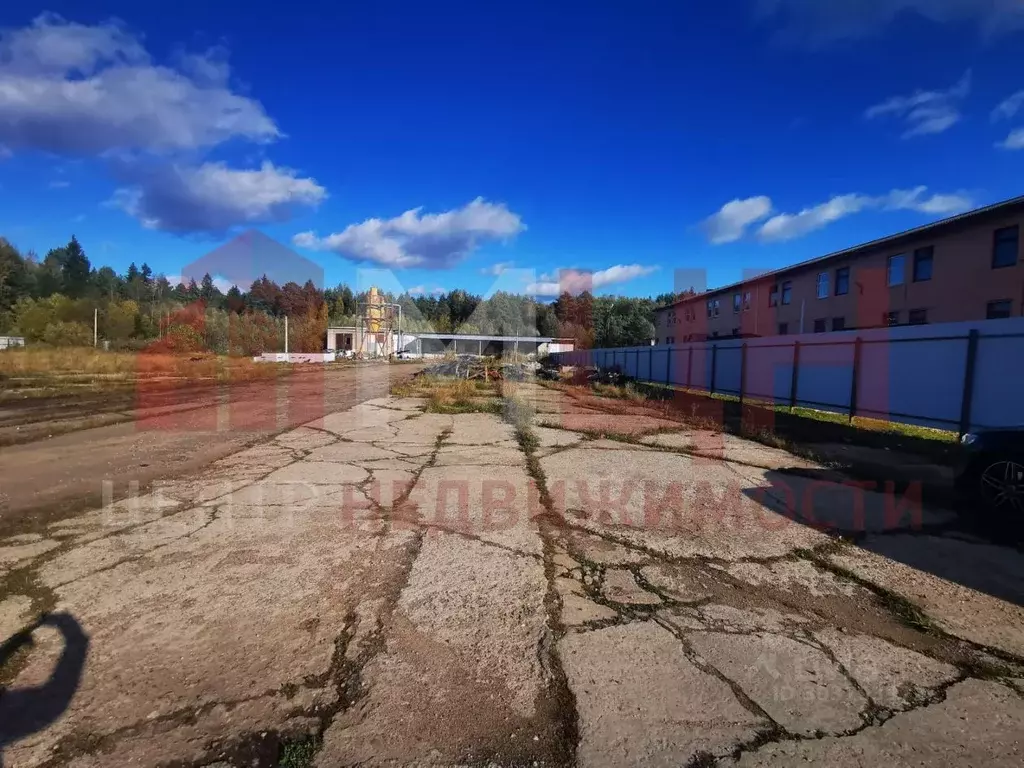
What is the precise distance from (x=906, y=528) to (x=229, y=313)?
83.3 metres

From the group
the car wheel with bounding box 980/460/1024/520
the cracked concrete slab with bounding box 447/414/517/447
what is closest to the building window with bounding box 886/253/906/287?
the cracked concrete slab with bounding box 447/414/517/447

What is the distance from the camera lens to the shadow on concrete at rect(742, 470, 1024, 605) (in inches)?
155

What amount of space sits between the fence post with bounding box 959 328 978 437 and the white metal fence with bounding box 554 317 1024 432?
0.05ft

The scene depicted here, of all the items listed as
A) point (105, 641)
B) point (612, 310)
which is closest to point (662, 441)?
point (105, 641)

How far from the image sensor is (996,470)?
5.14 metres

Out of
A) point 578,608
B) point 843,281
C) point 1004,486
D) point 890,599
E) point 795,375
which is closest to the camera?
point 578,608

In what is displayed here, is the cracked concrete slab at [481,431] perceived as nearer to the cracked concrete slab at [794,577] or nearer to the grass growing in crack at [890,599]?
the cracked concrete slab at [794,577]

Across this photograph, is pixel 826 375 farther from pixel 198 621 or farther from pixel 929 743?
pixel 198 621

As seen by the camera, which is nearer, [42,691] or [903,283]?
[42,691]

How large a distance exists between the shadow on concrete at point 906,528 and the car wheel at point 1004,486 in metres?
0.24

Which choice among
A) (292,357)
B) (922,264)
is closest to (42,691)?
(922,264)

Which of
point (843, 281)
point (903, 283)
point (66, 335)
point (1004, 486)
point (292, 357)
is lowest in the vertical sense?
point (292, 357)

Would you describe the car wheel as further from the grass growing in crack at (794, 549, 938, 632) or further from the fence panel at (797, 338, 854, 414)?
the fence panel at (797, 338, 854, 414)

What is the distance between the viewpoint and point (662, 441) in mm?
9703
